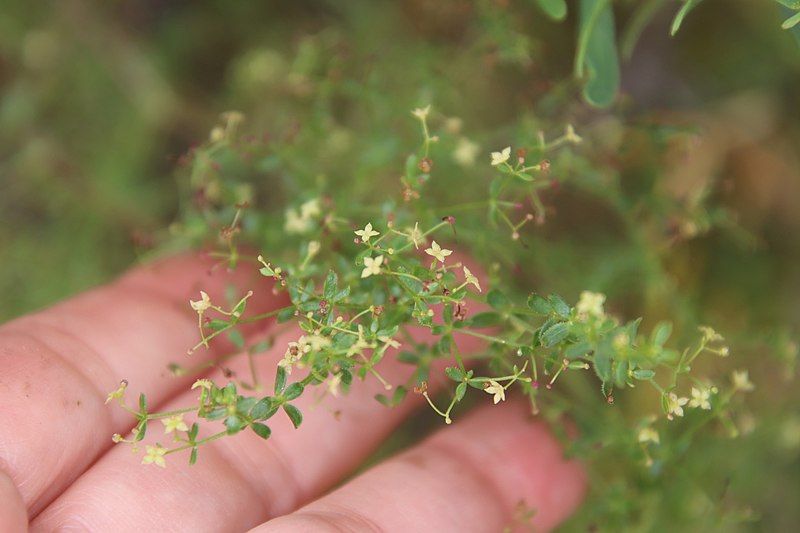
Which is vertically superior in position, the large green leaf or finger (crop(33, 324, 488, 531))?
the large green leaf

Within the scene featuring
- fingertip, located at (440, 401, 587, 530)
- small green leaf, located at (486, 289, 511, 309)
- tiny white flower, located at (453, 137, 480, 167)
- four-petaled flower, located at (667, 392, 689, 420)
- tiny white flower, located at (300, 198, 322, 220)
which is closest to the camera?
four-petaled flower, located at (667, 392, 689, 420)

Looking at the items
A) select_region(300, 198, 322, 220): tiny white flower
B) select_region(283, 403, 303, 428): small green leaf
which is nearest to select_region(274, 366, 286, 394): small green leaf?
select_region(283, 403, 303, 428): small green leaf

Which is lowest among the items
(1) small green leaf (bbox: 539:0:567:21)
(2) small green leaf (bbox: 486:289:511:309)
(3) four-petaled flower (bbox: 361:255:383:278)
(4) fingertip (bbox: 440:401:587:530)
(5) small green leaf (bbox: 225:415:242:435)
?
(4) fingertip (bbox: 440:401:587:530)

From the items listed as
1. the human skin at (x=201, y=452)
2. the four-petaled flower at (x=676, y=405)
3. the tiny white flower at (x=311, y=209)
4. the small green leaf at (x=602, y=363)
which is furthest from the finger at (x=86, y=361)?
the four-petaled flower at (x=676, y=405)

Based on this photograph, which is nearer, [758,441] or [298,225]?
[298,225]

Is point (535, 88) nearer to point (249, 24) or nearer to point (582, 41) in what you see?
point (582, 41)

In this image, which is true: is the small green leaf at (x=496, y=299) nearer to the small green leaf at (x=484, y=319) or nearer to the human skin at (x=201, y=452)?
the small green leaf at (x=484, y=319)

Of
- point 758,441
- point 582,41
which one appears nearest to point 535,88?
point 582,41

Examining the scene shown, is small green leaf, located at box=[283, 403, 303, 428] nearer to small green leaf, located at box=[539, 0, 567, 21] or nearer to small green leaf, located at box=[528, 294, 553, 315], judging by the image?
small green leaf, located at box=[528, 294, 553, 315]

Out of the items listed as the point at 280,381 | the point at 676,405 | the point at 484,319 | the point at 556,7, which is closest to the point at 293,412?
the point at 280,381
